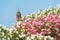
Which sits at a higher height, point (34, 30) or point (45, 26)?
point (45, 26)

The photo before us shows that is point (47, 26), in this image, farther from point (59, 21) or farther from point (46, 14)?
point (46, 14)


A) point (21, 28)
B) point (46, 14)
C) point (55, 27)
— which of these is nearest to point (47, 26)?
point (55, 27)

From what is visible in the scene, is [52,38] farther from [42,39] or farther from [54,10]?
[54,10]

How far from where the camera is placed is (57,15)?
11094 mm

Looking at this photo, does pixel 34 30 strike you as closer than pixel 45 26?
Yes

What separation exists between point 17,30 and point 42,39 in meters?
1.28

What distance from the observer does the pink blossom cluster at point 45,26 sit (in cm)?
1020

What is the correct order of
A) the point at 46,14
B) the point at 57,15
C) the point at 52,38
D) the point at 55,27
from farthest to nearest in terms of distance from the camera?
the point at 46,14 → the point at 57,15 → the point at 55,27 → the point at 52,38

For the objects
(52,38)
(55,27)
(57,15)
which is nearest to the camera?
(52,38)

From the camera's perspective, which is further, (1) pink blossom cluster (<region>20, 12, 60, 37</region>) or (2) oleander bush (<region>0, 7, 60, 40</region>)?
(1) pink blossom cluster (<region>20, 12, 60, 37</region>)

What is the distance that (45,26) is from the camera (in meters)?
10.4

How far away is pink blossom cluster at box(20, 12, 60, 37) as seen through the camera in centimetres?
1020

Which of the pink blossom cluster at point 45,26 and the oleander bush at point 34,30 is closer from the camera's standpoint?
the oleander bush at point 34,30

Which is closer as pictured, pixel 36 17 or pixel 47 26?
pixel 47 26
